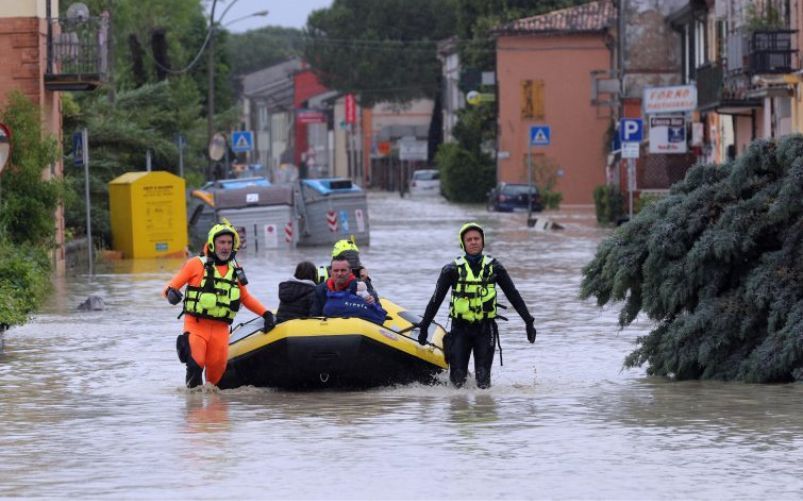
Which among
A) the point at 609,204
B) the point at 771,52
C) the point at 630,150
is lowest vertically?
the point at 609,204

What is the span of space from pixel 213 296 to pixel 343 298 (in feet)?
3.77

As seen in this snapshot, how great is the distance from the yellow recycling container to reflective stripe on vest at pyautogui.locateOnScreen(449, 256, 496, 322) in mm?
25035

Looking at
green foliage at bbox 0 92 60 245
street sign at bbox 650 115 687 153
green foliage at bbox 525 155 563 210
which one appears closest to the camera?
green foliage at bbox 0 92 60 245

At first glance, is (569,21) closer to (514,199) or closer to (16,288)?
(514,199)

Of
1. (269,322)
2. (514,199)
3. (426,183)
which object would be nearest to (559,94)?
(514,199)

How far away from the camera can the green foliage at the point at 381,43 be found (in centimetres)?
12488

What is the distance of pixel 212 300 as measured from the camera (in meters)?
15.2

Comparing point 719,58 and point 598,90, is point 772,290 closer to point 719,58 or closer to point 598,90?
point 719,58

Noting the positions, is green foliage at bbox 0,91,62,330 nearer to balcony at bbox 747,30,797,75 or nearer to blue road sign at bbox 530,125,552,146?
balcony at bbox 747,30,797,75

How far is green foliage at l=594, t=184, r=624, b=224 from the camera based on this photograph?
56753 mm

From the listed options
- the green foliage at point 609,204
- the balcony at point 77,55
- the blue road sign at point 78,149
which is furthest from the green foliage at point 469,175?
the blue road sign at point 78,149

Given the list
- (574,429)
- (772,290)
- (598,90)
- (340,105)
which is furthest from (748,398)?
(340,105)

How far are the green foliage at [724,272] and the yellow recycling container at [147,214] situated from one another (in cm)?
2364

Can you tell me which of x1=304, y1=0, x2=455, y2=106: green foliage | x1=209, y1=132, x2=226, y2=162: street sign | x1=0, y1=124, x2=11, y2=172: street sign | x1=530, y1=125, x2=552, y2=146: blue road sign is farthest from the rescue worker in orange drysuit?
x1=304, y1=0, x2=455, y2=106: green foliage
